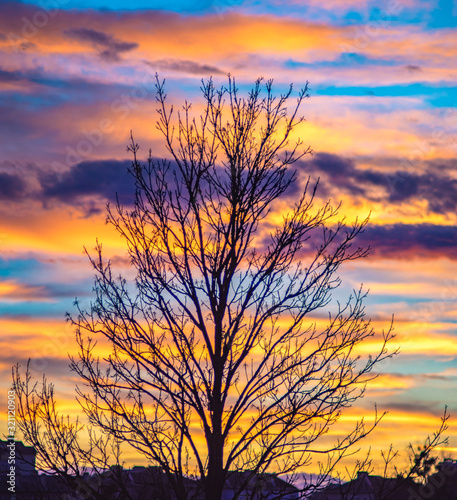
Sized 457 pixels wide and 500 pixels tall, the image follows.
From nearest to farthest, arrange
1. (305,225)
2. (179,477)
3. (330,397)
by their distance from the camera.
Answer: (179,477)
(330,397)
(305,225)

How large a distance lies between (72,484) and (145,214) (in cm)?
369

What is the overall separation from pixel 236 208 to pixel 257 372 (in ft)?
7.39

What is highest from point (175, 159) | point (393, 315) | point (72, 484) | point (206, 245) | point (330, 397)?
point (175, 159)

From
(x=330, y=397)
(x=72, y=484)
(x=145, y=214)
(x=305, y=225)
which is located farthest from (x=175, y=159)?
(x=72, y=484)

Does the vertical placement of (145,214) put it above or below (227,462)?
above

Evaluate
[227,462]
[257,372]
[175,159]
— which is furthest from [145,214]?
[227,462]

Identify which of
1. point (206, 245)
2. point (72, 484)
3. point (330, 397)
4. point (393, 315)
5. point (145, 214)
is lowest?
point (72, 484)

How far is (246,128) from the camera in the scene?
29.1 ft

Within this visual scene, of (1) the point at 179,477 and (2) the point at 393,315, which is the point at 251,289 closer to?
(2) the point at 393,315

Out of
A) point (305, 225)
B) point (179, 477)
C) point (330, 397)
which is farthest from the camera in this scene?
point (305, 225)

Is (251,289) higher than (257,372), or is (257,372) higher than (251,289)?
(251,289)

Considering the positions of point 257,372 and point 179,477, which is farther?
point 257,372

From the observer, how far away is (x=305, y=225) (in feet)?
28.9

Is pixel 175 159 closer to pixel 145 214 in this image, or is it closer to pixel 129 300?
pixel 145 214
